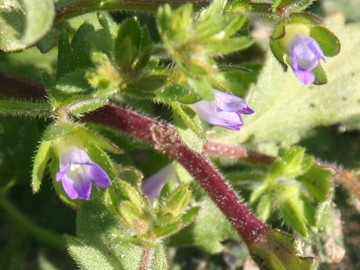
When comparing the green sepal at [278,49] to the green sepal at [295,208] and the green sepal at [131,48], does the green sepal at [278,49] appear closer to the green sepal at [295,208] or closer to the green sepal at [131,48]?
the green sepal at [131,48]

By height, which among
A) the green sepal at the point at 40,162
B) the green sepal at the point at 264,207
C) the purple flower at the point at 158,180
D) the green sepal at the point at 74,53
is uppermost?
the green sepal at the point at 74,53

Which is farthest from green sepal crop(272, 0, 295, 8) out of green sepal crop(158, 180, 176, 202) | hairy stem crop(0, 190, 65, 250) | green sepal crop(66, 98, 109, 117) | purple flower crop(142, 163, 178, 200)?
hairy stem crop(0, 190, 65, 250)

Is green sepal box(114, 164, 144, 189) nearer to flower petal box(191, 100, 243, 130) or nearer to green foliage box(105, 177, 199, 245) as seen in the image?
green foliage box(105, 177, 199, 245)

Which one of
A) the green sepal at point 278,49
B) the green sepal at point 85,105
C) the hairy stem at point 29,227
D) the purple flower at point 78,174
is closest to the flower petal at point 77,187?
the purple flower at point 78,174

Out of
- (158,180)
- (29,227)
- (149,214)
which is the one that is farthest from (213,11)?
(29,227)

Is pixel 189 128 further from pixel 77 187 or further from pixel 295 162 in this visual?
pixel 295 162

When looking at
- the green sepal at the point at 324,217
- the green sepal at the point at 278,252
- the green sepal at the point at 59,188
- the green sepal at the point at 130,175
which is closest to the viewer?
the green sepal at the point at 59,188

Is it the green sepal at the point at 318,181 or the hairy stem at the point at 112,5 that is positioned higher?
the hairy stem at the point at 112,5

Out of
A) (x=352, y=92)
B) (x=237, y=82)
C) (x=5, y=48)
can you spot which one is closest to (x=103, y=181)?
(x=5, y=48)
